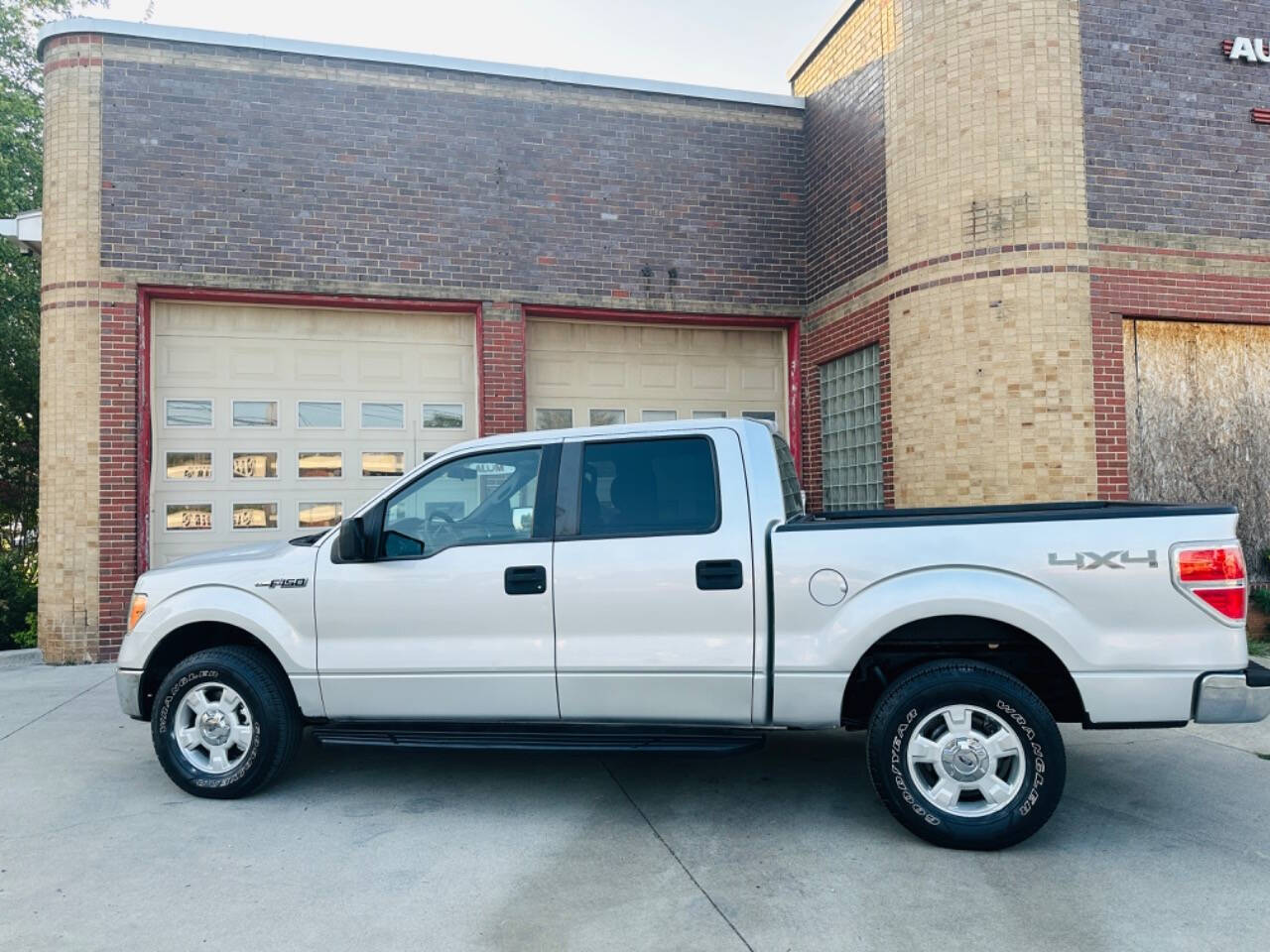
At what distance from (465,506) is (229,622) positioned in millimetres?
1434

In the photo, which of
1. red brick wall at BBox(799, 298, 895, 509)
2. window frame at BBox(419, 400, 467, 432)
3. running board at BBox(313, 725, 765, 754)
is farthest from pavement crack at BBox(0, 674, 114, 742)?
red brick wall at BBox(799, 298, 895, 509)

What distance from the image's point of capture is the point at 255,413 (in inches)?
392

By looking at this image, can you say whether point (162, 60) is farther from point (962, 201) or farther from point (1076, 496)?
point (1076, 496)

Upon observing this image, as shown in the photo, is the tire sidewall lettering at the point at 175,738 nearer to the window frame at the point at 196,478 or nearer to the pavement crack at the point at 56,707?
the pavement crack at the point at 56,707

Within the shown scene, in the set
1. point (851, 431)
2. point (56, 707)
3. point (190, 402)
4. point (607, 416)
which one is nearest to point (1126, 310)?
point (851, 431)

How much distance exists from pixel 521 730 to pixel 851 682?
66.0 inches

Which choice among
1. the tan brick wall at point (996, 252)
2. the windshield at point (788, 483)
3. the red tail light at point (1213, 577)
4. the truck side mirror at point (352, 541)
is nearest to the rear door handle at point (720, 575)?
the windshield at point (788, 483)

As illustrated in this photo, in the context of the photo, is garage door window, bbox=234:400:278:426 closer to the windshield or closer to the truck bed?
the windshield

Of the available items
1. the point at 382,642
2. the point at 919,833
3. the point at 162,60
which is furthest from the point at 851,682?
the point at 162,60

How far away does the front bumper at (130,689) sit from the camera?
Result: 518 centimetres

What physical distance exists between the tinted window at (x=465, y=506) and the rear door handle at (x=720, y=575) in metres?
0.94

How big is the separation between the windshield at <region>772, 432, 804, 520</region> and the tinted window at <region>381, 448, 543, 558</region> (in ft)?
4.16

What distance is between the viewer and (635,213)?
10.7 meters

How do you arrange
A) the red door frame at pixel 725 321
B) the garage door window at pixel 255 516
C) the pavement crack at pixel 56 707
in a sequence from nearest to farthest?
the pavement crack at pixel 56 707 < the garage door window at pixel 255 516 < the red door frame at pixel 725 321
